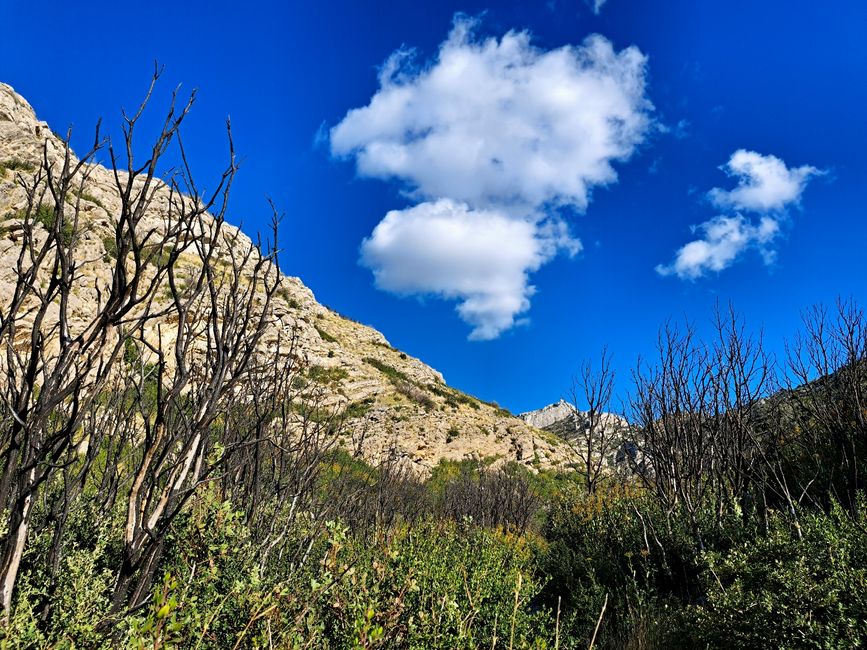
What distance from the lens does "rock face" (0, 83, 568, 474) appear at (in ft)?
67.6

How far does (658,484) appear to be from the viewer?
7227mm

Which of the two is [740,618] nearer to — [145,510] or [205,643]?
[205,643]

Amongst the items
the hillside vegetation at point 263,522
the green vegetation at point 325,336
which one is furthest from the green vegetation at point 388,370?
the hillside vegetation at point 263,522

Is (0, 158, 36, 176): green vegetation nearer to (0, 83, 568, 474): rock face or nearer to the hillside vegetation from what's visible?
(0, 83, 568, 474): rock face

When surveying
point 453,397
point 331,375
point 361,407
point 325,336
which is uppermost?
point 325,336

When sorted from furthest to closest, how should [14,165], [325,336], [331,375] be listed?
[325,336], [331,375], [14,165]

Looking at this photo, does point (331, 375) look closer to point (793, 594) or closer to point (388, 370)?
point (388, 370)

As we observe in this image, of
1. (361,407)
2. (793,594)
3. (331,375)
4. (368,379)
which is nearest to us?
(793,594)

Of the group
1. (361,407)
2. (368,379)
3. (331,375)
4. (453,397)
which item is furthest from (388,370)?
(361,407)

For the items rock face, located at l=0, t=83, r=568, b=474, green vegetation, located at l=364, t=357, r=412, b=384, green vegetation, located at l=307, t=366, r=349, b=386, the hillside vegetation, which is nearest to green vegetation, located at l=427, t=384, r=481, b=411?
rock face, located at l=0, t=83, r=568, b=474

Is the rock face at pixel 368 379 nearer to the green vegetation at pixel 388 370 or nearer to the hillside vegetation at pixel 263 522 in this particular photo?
the green vegetation at pixel 388 370

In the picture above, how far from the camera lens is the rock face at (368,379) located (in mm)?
20609

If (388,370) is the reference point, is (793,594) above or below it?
below

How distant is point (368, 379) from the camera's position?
2578cm
